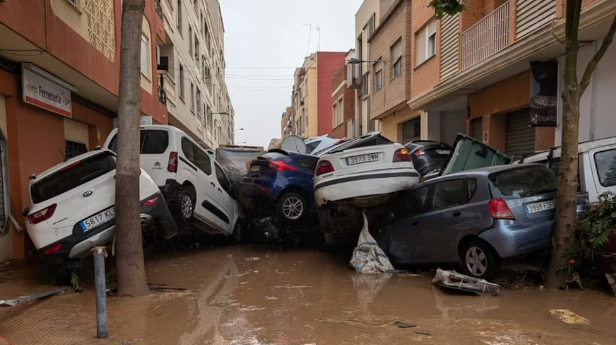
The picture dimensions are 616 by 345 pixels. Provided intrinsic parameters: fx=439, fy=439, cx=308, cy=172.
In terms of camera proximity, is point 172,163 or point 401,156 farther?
point 172,163

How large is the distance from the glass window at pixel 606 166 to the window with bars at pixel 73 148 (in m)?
10.5

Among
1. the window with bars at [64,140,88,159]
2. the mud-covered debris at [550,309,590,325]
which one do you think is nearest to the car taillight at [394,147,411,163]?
the mud-covered debris at [550,309,590,325]

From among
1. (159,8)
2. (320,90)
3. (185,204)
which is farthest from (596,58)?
(320,90)

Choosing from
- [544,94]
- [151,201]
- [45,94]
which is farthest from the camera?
[544,94]

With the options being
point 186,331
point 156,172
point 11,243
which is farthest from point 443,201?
point 11,243

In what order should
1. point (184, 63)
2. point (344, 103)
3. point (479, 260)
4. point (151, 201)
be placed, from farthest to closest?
point (344, 103), point (184, 63), point (151, 201), point (479, 260)

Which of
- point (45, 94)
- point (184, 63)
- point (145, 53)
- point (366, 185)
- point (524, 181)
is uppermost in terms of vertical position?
point (184, 63)

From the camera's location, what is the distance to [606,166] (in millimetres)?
5637

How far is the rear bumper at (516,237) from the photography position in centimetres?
539

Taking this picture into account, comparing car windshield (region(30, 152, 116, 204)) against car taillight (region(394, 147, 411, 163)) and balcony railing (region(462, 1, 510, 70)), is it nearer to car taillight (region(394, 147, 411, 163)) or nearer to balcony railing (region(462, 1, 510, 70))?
car taillight (region(394, 147, 411, 163))

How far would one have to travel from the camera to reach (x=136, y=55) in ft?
18.3

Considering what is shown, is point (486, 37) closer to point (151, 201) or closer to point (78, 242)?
point (151, 201)

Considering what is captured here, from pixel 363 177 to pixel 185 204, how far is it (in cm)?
313

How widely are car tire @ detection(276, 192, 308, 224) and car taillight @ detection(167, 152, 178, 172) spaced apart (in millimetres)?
2129
